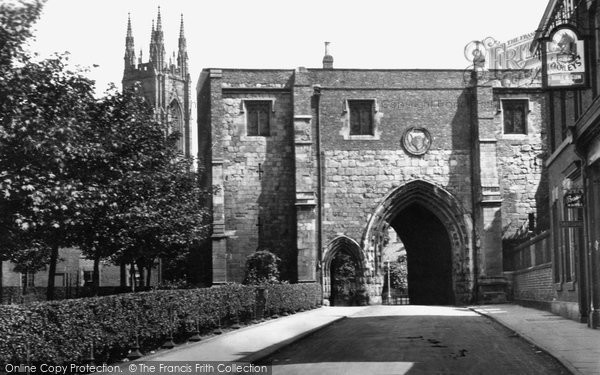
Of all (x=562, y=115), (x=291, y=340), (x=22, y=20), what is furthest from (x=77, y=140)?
(x=562, y=115)

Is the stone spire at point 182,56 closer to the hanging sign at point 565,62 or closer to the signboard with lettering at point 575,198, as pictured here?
the hanging sign at point 565,62

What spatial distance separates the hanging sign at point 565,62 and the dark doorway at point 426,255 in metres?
19.6

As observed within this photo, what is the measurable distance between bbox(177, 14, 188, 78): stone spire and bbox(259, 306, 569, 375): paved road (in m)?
78.5

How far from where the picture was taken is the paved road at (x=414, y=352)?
513 inches

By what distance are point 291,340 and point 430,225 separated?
2535 cm

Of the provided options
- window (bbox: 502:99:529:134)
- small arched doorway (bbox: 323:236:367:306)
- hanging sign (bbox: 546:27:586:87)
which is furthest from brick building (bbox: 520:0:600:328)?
window (bbox: 502:99:529:134)

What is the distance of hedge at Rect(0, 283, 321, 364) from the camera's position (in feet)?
37.6

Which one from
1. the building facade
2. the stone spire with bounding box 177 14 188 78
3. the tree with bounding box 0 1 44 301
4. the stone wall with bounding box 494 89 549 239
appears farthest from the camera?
the stone spire with bounding box 177 14 188 78

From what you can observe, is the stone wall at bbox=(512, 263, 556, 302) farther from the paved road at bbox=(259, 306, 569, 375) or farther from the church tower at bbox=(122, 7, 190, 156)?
the church tower at bbox=(122, 7, 190, 156)

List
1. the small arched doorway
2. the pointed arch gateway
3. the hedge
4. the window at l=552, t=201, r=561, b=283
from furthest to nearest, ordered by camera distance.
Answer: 1. the pointed arch gateway
2. the small arched doorway
3. the window at l=552, t=201, r=561, b=283
4. the hedge

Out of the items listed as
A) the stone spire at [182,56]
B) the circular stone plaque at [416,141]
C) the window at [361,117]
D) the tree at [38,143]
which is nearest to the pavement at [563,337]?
the tree at [38,143]

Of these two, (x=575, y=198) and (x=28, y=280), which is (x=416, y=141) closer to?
(x=575, y=198)

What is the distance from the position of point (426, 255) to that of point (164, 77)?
5737 centimetres

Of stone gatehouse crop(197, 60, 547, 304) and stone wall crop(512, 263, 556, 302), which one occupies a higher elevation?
stone gatehouse crop(197, 60, 547, 304)
